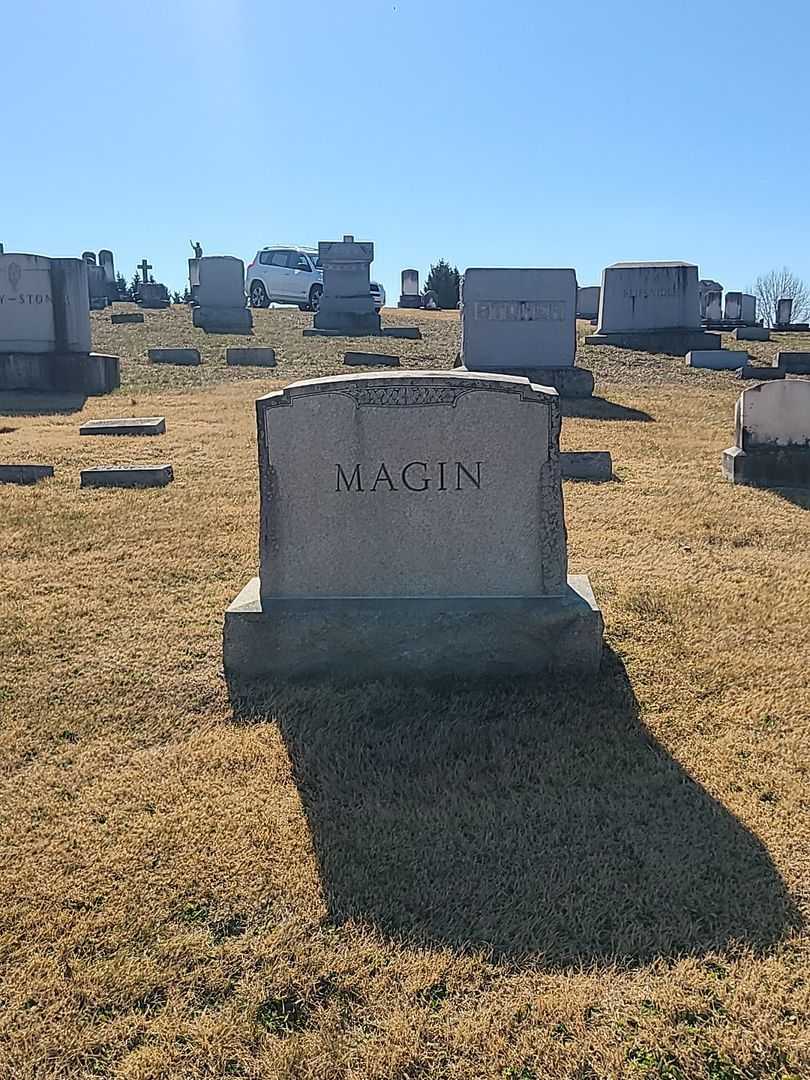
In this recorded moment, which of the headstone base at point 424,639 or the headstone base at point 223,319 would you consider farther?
the headstone base at point 223,319

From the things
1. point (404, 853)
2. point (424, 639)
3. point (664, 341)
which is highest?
point (664, 341)

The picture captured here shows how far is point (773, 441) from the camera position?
714 centimetres

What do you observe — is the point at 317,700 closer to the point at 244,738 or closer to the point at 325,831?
the point at 244,738

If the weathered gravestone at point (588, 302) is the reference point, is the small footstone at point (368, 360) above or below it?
below

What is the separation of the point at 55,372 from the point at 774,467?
34.1 feet

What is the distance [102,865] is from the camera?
2.40 m

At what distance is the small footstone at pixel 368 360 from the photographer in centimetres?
1511

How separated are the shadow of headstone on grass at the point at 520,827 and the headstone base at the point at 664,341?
1591 cm

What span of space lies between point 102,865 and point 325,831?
636 millimetres

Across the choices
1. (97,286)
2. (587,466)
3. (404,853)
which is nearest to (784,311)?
(97,286)

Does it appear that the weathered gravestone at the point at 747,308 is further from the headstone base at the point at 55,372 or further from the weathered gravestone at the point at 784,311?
the headstone base at the point at 55,372

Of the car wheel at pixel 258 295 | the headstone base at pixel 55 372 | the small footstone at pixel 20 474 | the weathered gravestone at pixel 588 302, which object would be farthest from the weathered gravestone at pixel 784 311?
the small footstone at pixel 20 474

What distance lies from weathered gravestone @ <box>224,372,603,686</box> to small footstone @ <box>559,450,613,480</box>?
12.6 ft

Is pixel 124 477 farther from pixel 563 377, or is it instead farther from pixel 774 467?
pixel 563 377
